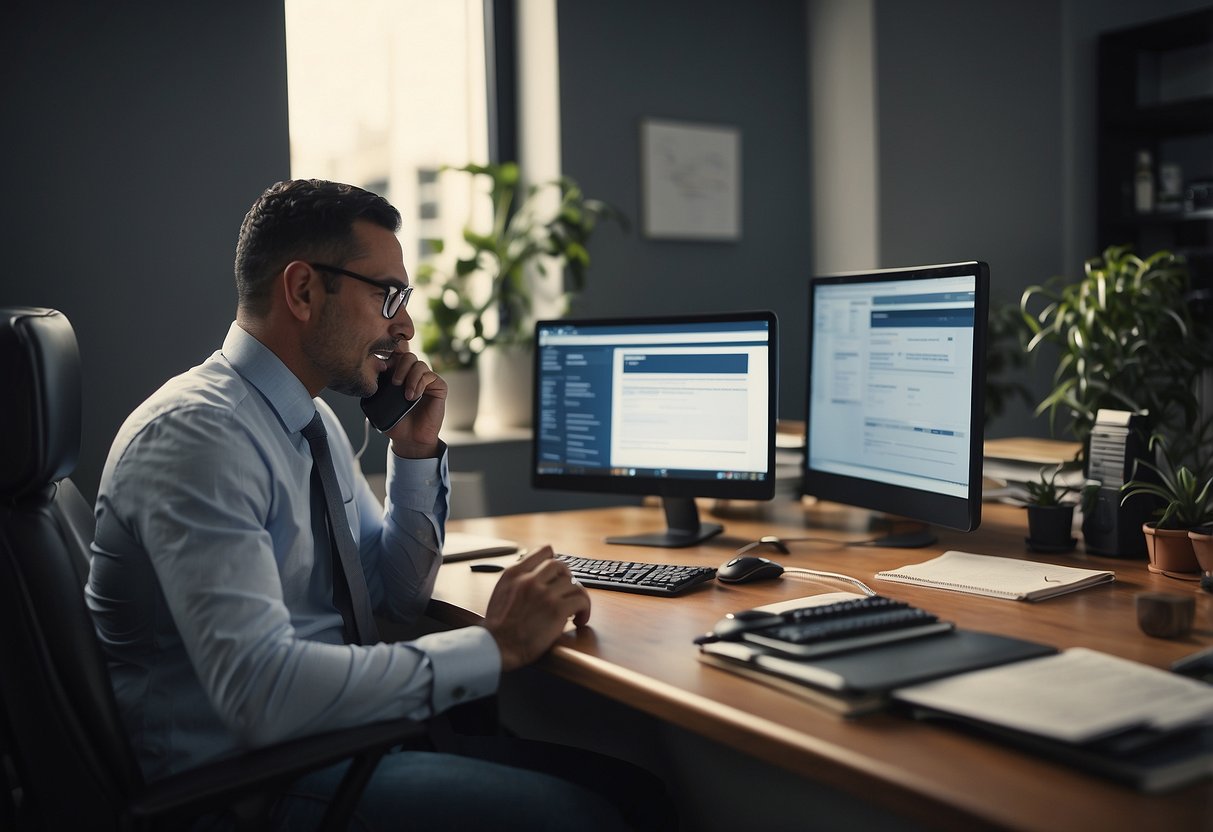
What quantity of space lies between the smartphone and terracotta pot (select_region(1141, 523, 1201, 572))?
1167 millimetres

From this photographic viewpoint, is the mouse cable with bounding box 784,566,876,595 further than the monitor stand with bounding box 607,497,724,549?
No

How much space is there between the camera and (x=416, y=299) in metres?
3.47

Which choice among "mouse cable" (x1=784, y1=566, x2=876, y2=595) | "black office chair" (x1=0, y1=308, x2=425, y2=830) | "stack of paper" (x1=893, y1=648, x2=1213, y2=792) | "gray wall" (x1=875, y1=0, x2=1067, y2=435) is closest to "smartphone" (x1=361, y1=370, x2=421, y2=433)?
"black office chair" (x1=0, y1=308, x2=425, y2=830)

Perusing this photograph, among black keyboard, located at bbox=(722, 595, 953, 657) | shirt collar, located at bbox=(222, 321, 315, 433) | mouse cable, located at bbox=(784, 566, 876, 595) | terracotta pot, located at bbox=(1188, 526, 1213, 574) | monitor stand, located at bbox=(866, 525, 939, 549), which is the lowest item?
mouse cable, located at bbox=(784, 566, 876, 595)

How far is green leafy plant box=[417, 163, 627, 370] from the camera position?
10.6ft

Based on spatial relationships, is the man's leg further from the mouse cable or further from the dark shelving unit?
the dark shelving unit

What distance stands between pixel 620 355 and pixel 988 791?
1260 millimetres

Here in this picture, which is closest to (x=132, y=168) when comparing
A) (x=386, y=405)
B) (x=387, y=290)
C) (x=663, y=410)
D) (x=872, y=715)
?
(x=386, y=405)

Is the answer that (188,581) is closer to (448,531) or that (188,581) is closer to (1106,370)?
(448,531)

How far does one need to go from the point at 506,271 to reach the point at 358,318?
1.78 metres

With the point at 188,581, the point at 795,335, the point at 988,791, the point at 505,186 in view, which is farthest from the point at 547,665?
the point at 795,335

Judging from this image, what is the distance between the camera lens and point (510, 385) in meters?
3.38

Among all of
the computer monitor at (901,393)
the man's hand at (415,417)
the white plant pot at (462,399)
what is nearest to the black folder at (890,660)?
the computer monitor at (901,393)

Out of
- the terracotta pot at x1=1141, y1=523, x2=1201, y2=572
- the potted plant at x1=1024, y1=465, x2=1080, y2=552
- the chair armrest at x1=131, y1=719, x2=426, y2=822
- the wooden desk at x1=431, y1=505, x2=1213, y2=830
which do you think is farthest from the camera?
the potted plant at x1=1024, y1=465, x2=1080, y2=552
